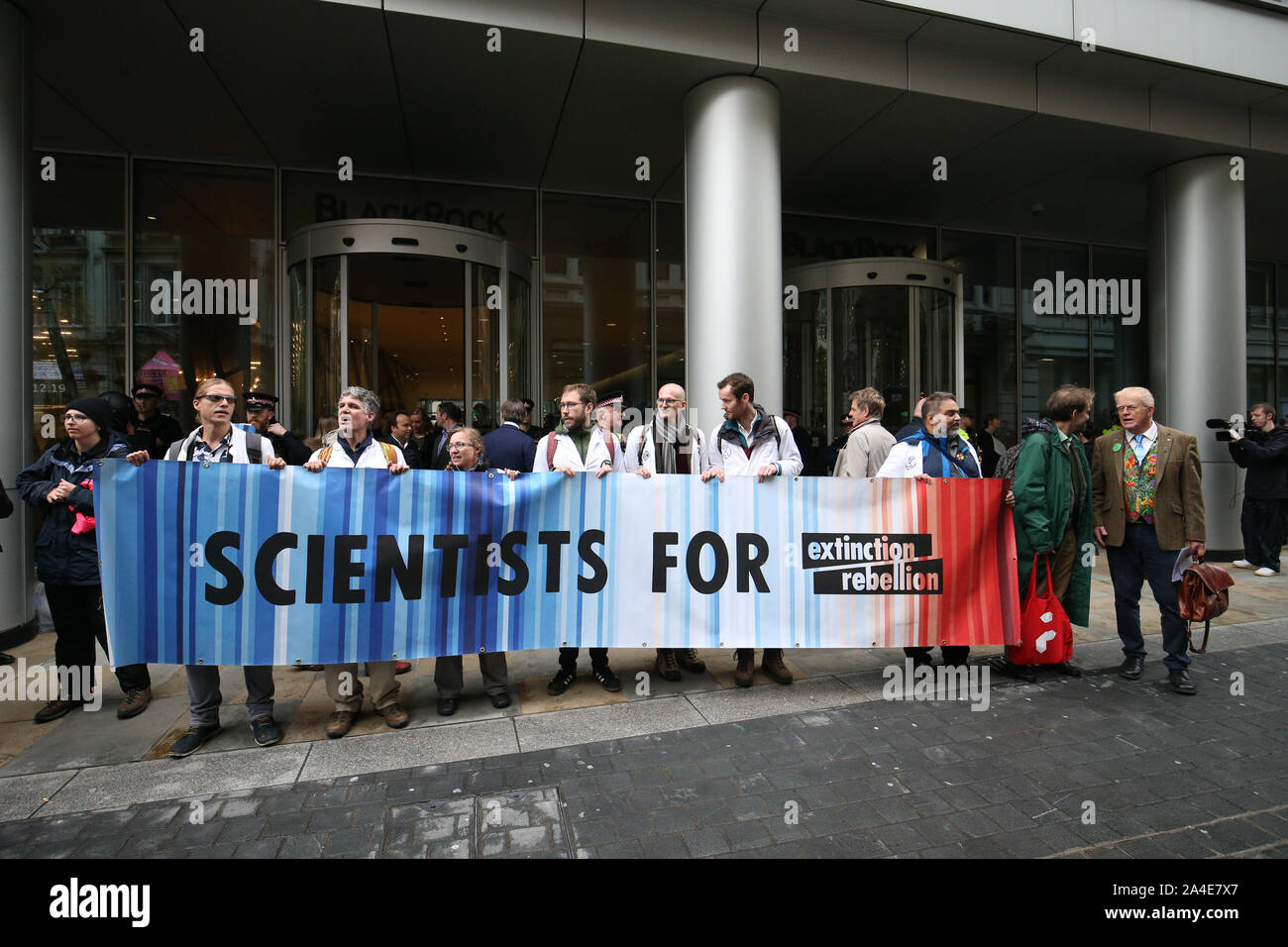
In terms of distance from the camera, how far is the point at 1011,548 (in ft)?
16.3

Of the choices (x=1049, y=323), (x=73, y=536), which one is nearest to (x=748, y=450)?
(x=73, y=536)

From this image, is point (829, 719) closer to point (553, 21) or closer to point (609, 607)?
point (609, 607)

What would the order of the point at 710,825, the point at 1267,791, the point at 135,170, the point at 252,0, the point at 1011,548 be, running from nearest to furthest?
the point at 710,825 < the point at 1267,791 < the point at 1011,548 < the point at 252,0 < the point at 135,170

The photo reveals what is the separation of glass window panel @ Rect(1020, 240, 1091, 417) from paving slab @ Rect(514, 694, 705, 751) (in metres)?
12.5

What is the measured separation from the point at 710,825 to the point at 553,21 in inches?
289

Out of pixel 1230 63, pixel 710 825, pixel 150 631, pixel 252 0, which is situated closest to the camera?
pixel 710 825

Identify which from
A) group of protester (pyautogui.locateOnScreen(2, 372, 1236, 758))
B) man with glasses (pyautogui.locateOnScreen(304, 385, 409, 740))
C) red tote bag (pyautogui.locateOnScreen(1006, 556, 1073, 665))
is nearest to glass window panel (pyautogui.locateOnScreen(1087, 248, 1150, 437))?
group of protester (pyautogui.locateOnScreen(2, 372, 1236, 758))

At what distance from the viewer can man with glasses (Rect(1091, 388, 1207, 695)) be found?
4.67 metres

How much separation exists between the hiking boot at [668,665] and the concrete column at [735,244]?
10.3ft

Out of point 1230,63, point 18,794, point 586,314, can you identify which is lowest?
point 18,794

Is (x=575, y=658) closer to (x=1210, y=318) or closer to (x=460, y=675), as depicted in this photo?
(x=460, y=675)

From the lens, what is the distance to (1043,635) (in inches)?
190

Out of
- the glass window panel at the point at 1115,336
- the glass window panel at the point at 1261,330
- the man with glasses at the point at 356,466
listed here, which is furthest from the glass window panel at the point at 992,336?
the man with glasses at the point at 356,466

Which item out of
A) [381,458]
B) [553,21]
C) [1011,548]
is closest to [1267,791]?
[1011,548]
